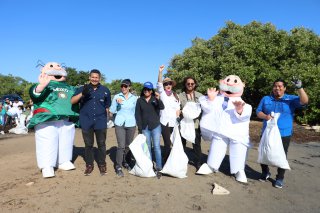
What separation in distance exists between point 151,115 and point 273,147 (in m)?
2.10

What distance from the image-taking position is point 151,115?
5.38m

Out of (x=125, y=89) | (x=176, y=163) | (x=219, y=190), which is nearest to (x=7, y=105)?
(x=125, y=89)

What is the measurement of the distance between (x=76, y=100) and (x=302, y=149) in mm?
6899

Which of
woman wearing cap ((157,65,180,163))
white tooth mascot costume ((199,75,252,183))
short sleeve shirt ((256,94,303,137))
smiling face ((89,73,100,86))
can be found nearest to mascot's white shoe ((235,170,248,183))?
white tooth mascot costume ((199,75,252,183))

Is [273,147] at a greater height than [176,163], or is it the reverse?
[273,147]

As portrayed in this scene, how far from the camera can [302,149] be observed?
8984mm

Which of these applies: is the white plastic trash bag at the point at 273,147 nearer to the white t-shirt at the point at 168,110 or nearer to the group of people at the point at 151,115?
the group of people at the point at 151,115

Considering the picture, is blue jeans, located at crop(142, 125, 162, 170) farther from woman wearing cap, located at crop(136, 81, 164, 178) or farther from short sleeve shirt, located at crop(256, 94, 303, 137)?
short sleeve shirt, located at crop(256, 94, 303, 137)

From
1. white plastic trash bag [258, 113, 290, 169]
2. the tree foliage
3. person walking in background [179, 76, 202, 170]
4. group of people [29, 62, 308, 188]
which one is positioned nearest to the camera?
white plastic trash bag [258, 113, 290, 169]

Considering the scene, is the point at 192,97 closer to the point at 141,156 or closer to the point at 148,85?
the point at 148,85

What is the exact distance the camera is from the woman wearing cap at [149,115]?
5398 millimetres

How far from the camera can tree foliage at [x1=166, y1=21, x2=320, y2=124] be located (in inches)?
613

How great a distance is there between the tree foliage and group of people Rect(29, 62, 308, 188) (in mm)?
10587

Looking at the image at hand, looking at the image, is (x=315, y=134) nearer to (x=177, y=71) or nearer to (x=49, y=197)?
(x=177, y=71)
